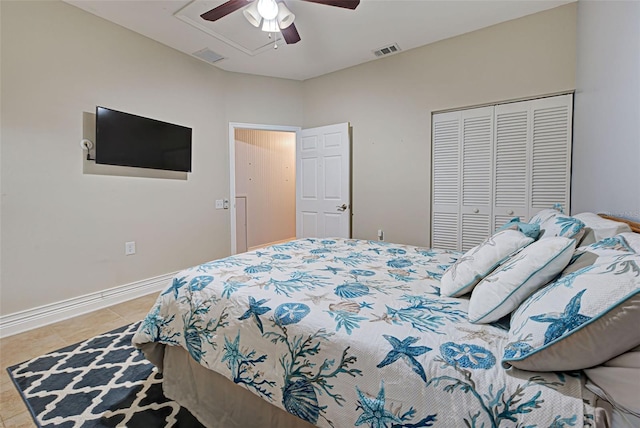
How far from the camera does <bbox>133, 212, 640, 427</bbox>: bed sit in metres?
0.77

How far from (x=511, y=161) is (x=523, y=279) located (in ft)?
8.47

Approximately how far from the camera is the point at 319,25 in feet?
9.97

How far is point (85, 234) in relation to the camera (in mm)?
Answer: 2811

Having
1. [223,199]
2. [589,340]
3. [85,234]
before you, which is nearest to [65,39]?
[85,234]

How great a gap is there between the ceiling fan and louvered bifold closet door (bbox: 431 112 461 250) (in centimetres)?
180

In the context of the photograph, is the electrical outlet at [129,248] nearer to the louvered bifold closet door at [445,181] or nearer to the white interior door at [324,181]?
the white interior door at [324,181]

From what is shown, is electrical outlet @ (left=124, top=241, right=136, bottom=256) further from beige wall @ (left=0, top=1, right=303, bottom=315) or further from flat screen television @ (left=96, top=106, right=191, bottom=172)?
flat screen television @ (left=96, top=106, right=191, bottom=172)

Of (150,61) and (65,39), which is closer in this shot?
(65,39)

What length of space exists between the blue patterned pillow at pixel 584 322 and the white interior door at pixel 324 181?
3.23m

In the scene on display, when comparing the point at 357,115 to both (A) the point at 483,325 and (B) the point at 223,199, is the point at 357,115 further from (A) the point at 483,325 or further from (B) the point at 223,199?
→ (A) the point at 483,325

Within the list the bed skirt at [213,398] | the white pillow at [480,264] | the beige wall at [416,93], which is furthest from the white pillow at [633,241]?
the beige wall at [416,93]

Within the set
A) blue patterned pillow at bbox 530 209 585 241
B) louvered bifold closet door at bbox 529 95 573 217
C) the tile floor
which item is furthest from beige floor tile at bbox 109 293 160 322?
louvered bifold closet door at bbox 529 95 573 217

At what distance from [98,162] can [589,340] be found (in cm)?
348

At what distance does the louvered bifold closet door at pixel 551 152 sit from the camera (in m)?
2.84
